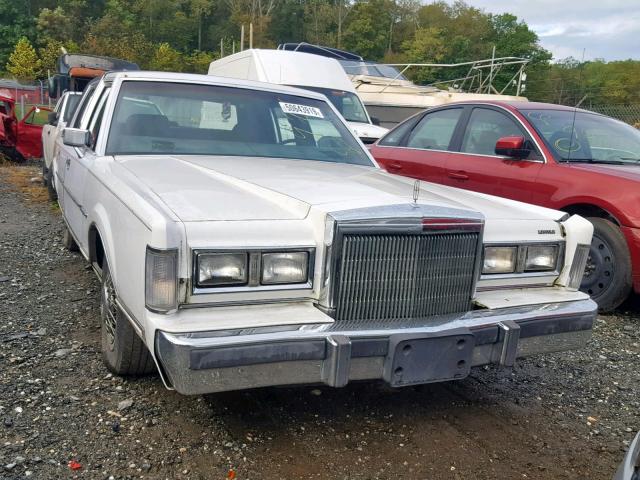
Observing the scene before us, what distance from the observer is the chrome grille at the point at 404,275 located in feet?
8.61

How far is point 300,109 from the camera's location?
4500mm

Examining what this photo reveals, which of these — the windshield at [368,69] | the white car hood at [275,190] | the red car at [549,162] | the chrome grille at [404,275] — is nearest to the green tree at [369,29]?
the windshield at [368,69]

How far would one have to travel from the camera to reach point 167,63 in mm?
52594

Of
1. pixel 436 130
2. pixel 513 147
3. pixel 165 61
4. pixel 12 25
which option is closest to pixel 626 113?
pixel 436 130

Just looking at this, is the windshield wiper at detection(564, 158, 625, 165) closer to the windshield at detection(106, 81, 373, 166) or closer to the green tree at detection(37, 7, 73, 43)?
the windshield at detection(106, 81, 373, 166)

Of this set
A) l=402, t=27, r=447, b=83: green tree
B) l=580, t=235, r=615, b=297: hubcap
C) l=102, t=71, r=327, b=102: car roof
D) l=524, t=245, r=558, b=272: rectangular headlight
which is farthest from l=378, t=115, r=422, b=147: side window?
l=402, t=27, r=447, b=83: green tree

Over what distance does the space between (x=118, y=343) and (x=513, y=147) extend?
3751mm

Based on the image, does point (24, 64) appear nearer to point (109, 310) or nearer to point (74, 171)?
point (74, 171)

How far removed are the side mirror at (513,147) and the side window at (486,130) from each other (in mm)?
315

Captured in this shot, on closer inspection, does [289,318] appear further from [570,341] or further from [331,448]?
[570,341]

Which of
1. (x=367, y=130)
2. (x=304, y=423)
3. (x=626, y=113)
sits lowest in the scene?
(x=304, y=423)

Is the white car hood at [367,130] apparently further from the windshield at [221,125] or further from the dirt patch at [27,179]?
the windshield at [221,125]

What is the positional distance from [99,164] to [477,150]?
3.77 meters

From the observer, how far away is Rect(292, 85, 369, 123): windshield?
11.0 m
